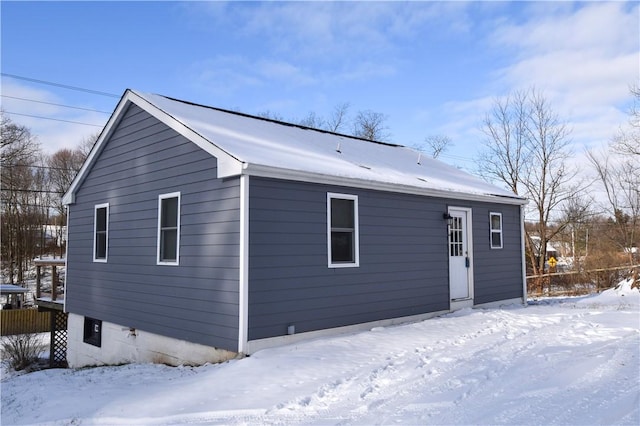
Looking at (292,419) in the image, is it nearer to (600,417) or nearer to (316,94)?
(600,417)

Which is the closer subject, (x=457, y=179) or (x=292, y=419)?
(x=292, y=419)

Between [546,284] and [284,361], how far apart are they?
64.0 ft

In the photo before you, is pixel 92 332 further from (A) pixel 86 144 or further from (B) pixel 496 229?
(A) pixel 86 144

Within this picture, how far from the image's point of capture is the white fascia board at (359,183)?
22.0 ft

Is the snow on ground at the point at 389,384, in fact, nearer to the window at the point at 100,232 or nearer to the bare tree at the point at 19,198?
the window at the point at 100,232

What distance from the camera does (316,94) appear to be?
21.1 m

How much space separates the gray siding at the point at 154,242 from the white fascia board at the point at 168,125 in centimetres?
14

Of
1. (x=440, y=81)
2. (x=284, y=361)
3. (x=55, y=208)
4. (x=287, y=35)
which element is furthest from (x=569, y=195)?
(x=55, y=208)

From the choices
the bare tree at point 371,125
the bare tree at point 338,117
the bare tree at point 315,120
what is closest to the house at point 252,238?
the bare tree at point 371,125

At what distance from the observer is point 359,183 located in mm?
8016

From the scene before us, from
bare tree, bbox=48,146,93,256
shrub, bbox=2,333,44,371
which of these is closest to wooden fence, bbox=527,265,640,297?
shrub, bbox=2,333,44,371

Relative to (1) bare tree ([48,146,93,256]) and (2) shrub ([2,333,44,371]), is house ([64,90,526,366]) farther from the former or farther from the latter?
(1) bare tree ([48,146,93,256])

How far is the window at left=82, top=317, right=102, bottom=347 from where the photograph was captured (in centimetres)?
1045

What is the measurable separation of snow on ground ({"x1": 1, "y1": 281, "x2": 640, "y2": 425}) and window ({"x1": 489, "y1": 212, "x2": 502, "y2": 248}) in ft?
12.1
